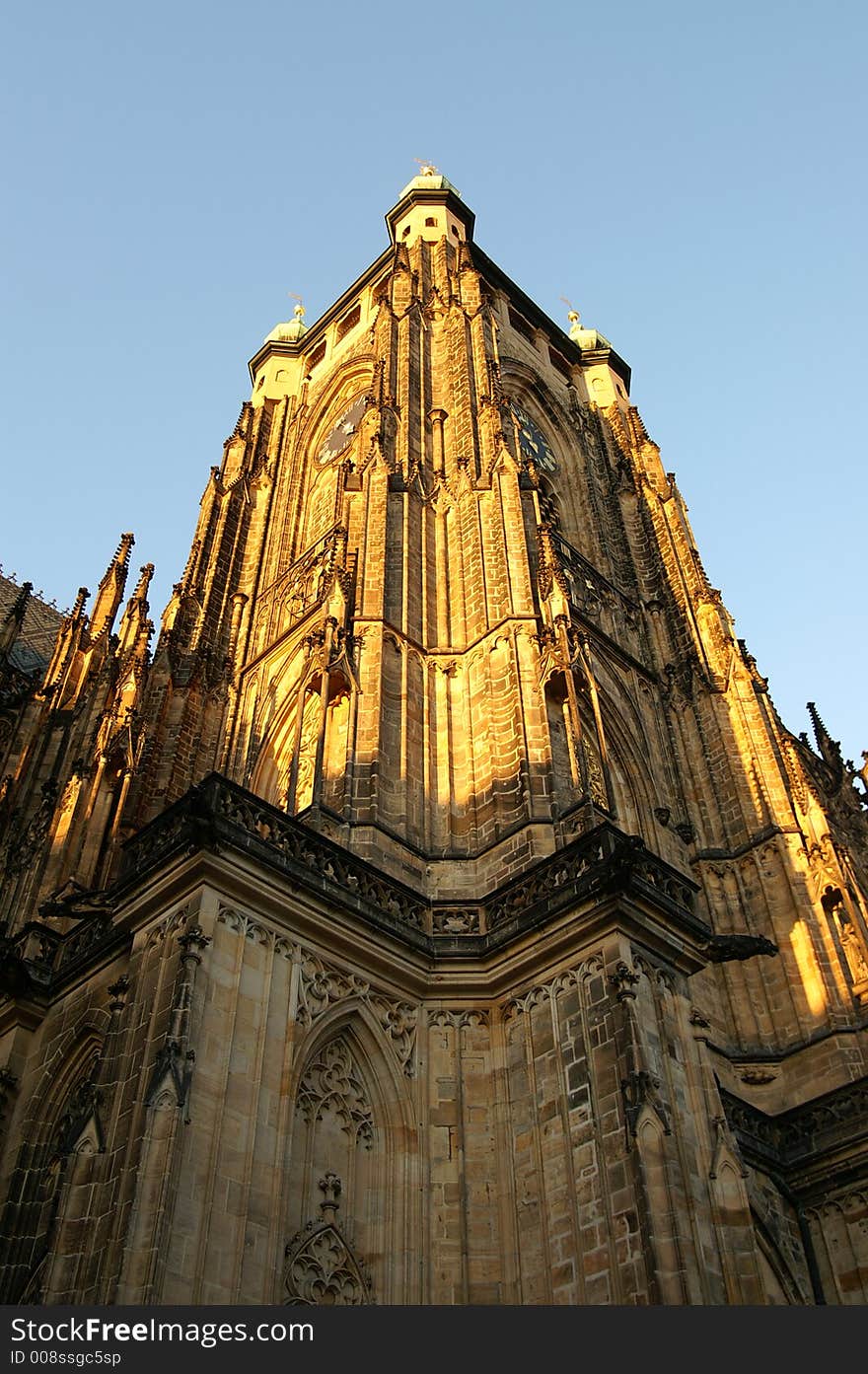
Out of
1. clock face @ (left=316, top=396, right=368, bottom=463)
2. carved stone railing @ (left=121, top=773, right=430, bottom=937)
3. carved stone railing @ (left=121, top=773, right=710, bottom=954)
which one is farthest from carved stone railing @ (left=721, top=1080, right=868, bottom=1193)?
clock face @ (left=316, top=396, right=368, bottom=463)

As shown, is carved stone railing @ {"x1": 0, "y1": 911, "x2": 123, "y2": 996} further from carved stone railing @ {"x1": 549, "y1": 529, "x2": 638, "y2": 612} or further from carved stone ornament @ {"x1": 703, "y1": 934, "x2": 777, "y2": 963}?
carved stone railing @ {"x1": 549, "y1": 529, "x2": 638, "y2": 612}

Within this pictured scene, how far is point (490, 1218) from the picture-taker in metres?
11.7

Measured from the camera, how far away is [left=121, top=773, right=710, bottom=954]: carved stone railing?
12.0 m

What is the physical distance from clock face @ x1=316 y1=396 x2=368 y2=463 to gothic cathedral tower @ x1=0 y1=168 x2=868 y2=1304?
3082 millimetres

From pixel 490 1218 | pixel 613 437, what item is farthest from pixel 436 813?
pixel 613 437

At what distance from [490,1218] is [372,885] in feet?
12.0

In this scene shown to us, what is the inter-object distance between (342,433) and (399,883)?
1914 cm

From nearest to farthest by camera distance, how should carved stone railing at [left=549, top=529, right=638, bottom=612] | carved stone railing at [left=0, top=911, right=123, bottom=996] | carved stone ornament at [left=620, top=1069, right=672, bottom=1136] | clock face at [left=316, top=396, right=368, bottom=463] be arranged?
carved stone ornament at [left=620, top=1069, right=672, bottom=1136] < carved stone railing at [left=0, top=911, right=123, bottom=996] < carved stone railing at [left=549, top=529, right=638, bottom=612] < clock face at [left=316, top=396, right=368, bottom=463]

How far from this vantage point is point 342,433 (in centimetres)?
3070

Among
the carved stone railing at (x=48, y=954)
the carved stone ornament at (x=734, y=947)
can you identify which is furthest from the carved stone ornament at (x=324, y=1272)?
the carved stone ornament at (x=734, y=947)

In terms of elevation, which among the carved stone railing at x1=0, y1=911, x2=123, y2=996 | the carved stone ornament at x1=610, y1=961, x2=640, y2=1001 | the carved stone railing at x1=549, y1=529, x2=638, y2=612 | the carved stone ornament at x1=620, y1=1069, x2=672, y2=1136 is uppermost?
the carved stone railing at x1=549, y1=529, x2=638, y2=612

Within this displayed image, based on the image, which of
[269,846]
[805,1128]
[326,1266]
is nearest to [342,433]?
[269,846]

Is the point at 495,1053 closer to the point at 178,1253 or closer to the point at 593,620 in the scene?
the point at 178,1253

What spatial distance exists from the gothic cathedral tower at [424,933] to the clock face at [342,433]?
3082mm
